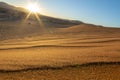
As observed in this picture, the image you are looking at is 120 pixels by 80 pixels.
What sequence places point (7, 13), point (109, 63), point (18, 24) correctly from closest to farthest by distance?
1. point (109, 63)
2. point (18, 24)
3. point (7, 13)

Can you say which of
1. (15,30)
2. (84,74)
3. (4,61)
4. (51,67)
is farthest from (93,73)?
(15,30)

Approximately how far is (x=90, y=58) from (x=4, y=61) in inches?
217

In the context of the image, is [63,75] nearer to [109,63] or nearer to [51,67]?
[51,67]

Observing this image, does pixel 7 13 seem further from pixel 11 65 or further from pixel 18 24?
pixel 11 65

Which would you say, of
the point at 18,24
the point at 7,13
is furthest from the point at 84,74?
the point at 7,13

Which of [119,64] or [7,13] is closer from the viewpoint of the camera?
[119,64]

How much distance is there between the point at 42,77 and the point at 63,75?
108cm

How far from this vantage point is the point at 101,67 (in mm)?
14969

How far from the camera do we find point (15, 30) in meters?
53.1

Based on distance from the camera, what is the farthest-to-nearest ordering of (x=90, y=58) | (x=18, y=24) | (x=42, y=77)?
(x=18, y=24) < (x=90, y=58) < (x=42, y=77)

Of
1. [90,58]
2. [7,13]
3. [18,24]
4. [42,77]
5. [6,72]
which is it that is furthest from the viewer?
[7,13]

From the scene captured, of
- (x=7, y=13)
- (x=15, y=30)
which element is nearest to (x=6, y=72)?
(x=15, y=30)

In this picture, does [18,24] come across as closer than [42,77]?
No

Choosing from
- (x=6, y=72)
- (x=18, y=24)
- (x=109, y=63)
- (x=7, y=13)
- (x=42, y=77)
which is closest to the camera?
(x=42, y=77)
